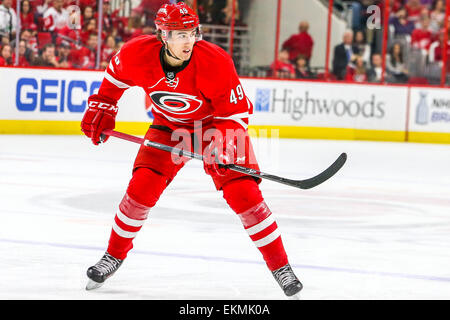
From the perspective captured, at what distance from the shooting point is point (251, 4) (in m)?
11.5

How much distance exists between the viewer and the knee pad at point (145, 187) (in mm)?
3283

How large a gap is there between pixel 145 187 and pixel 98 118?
1.18 ft

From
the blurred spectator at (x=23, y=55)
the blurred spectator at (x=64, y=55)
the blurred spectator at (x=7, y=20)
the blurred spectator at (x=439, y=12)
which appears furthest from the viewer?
the blurred spectator at (x=439, y=12)

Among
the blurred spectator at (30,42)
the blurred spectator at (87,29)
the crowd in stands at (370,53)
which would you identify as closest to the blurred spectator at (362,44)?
the crowd in stands at (370,53)

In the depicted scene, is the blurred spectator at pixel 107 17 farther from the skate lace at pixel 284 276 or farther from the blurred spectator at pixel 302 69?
the skate lace at pixel 284 276

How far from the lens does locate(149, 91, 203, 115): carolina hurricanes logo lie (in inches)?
131

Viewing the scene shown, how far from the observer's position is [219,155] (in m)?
3.17

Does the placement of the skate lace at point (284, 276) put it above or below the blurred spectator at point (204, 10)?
below

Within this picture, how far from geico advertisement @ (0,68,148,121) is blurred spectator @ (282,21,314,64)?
2291mm

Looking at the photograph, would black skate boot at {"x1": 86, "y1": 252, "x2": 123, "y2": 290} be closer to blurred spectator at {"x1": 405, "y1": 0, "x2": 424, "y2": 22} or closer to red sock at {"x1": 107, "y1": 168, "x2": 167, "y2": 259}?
red sock at {"x1": 107, "y1": 168, "x2": 167, "y2": 259}

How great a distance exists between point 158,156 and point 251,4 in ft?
27.5

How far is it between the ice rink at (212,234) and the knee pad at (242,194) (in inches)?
13.8

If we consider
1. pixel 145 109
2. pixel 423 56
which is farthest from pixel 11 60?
pixel 423 56

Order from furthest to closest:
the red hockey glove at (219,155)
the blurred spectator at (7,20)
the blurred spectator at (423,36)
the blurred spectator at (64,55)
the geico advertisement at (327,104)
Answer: the blurred spectator at (423,36), the geico advertisement at (327,104), the blurred spectator at (64,55), the blurred spectator at (7,20), the red hockey glove at (219,155)
